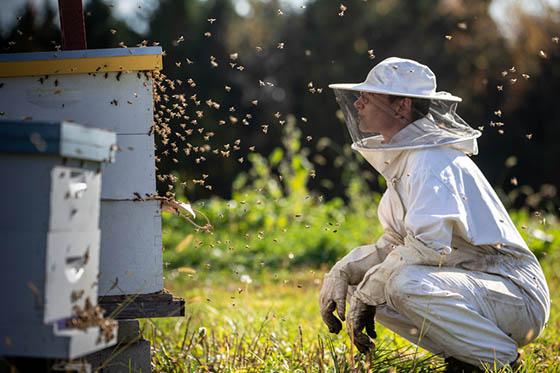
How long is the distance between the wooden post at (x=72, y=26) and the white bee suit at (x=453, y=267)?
1323mm

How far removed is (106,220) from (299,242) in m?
5.28

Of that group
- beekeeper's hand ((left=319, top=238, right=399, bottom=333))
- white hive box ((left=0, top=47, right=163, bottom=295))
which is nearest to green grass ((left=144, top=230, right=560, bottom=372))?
beekeeper's hand ((left=319, top=238, right=399, bottom=333))

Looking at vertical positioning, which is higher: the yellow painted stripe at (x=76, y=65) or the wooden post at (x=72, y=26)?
the wooden post at (x=72, y=26)

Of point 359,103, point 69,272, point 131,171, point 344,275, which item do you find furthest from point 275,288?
point 69,272

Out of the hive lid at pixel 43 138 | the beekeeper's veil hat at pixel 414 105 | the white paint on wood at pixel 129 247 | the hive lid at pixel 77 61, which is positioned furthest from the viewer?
the beekeeper's veil hat at pixel 414 105

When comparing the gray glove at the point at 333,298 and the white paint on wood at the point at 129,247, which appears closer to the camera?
the white paint on wood at the point at 129,247

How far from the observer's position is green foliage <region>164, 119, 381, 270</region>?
7730mm

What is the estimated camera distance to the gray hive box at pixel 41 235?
78.7 inches

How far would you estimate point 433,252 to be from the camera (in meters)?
2.97

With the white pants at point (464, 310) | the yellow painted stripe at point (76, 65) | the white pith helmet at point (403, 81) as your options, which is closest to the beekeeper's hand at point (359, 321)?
the white pants at point (464, 310)

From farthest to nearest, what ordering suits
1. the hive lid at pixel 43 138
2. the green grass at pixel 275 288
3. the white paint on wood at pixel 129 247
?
1. the green grass at pixel 275 288
2. the white paint on wood at pixel 129 247
3. the hive lid at pixel 43 138

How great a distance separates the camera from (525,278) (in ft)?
10.5

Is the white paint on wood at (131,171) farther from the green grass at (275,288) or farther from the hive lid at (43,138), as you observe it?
the hive lid at (43,138)

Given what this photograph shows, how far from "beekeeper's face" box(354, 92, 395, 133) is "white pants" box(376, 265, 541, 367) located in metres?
0.71
